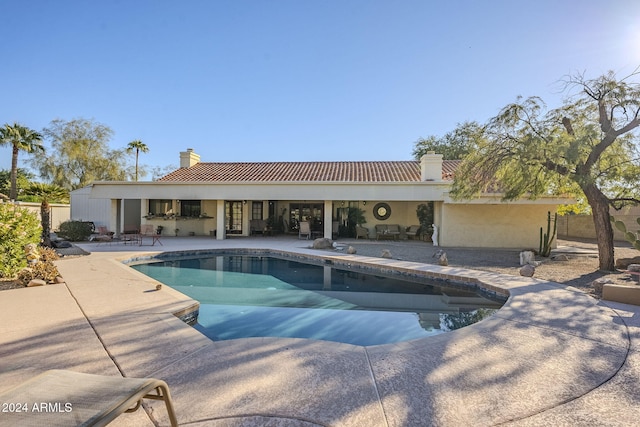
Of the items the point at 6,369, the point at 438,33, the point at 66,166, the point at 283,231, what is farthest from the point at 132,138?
the point at 6,369

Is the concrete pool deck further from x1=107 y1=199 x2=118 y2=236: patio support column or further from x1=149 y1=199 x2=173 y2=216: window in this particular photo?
x1=149 y1=199 x2=173 y2=216: window

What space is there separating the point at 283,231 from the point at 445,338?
17.8m

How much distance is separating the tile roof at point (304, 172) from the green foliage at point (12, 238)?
1108cm

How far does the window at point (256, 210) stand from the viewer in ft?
68.3

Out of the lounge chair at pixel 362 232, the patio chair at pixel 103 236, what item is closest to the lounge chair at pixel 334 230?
the lounge chair at pixel 362 232

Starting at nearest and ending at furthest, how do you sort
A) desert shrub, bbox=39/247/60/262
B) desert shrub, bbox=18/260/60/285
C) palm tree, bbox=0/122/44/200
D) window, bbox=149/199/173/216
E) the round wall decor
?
desert shrub, bbox=18/260/60/285 < desert shrub, bbox=39/247/60/262 < the round wall decor < window, bbox=149/199/173/216 < palm tree, bbox=0/122/44/200

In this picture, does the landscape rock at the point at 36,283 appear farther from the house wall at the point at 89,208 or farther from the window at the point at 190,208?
the house wall at the point at 89,208

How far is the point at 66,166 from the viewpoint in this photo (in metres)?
29.6

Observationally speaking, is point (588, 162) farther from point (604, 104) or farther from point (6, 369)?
point (6, 369)

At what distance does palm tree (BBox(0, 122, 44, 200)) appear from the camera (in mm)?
22953

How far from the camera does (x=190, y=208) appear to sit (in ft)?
65.8

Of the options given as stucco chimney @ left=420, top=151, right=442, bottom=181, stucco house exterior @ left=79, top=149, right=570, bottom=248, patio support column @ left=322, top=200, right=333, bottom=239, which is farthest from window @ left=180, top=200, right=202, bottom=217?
stucco chimney @ left=420, top=151, right=442, bottom=181

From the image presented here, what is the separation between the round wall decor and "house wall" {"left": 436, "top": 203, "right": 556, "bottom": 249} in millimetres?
4085

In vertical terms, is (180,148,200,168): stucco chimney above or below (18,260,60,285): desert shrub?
above
